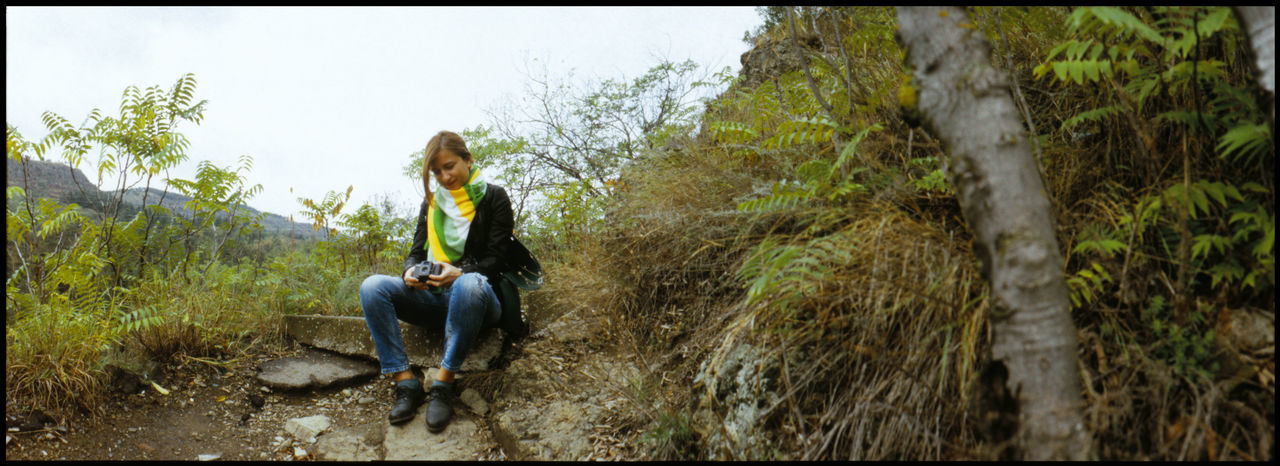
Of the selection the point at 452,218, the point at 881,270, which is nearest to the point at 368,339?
the point at 452,218

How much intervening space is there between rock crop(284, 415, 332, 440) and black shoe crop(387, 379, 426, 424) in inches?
18.0

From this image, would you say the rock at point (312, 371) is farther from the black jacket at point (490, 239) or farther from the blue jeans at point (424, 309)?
the black jacket at point (490, 239)

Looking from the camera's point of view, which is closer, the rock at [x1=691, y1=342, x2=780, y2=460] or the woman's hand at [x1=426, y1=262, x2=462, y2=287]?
the rock at [x1=691, y1=342, x2=780, y2=460]

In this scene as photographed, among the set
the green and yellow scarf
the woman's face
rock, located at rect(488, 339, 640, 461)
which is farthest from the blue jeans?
the woman's face

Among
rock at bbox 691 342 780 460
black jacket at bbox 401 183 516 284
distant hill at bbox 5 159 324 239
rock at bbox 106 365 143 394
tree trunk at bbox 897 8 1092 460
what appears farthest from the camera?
distant hill at bbox 5 159 324 239

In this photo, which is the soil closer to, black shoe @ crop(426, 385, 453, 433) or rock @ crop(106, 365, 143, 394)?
rock @ crop(106, 365, 143, 394)

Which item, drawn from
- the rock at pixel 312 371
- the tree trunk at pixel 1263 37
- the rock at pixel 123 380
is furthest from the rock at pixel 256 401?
the tree trunk at pixel 1263 37

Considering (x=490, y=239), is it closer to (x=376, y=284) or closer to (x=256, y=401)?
(x=376, y=284)

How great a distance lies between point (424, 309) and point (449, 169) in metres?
0.84

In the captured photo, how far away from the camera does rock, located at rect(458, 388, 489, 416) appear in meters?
3.19

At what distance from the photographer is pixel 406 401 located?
9.95ft

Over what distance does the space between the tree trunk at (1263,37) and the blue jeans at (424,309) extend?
3048 mm

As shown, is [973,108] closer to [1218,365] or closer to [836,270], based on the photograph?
[836,270]

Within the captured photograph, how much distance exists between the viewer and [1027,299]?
147 centimetres
